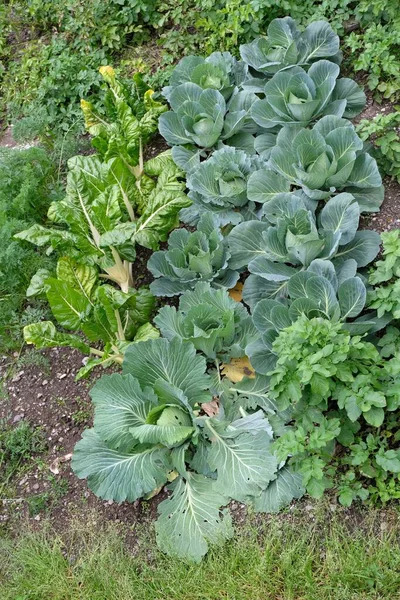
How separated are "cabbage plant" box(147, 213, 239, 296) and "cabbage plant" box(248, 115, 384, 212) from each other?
33 cm

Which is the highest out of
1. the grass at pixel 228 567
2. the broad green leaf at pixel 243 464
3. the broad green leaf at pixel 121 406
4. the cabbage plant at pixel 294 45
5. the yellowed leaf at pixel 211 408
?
the cabbage plant at pixel 294 45

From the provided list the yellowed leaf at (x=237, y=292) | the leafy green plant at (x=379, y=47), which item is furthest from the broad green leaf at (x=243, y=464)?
the leafy green plant at (x=379, y=47)

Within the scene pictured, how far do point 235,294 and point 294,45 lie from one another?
1.64 meters

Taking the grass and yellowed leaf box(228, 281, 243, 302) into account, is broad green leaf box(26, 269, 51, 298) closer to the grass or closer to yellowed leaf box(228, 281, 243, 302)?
yellowed leaf box(228, 281, 243, 302)

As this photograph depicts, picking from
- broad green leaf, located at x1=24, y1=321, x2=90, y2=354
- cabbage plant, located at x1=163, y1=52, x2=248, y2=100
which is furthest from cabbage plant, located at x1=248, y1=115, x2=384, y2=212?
broad green leaf, located at x1=24, y1=321, x2=90, y2=354

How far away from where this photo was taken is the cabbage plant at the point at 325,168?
10.7ft

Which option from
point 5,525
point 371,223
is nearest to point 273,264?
point 371,223

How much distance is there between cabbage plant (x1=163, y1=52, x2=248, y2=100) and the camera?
4047mm

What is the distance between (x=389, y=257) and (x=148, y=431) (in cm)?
134

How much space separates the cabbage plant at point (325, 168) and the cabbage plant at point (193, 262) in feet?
1.08

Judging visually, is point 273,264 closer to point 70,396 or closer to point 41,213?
point 70,396

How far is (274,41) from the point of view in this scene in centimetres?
397

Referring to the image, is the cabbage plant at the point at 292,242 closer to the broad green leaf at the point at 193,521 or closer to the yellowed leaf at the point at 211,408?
the yellowed leaf at the point at 211,408

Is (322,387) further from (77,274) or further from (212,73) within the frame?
(212,73)
